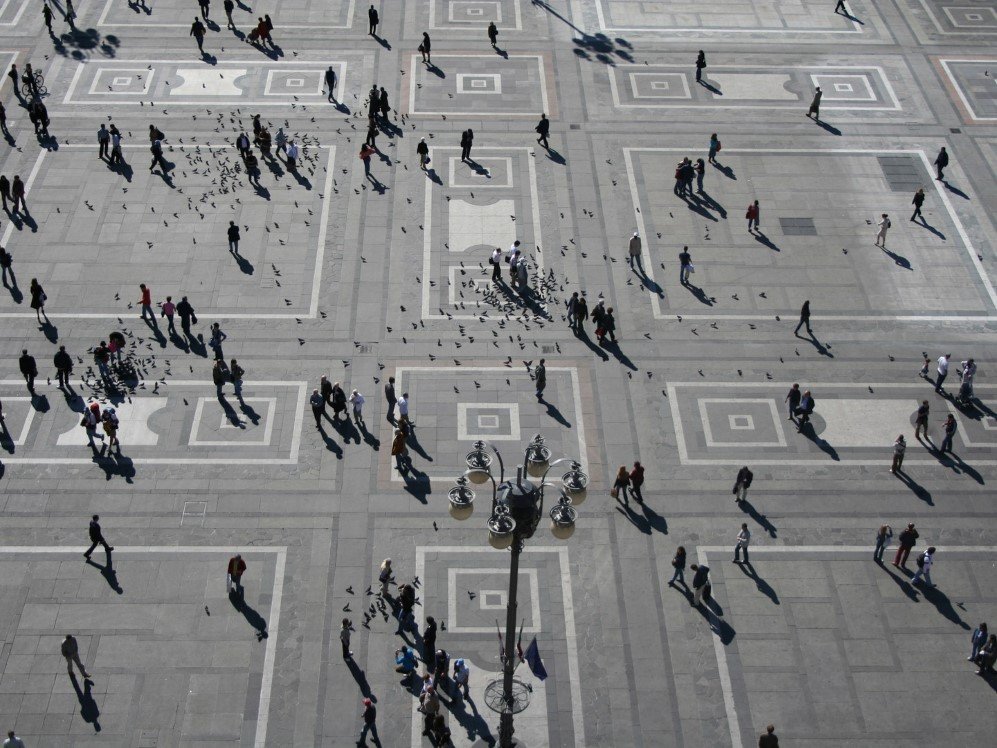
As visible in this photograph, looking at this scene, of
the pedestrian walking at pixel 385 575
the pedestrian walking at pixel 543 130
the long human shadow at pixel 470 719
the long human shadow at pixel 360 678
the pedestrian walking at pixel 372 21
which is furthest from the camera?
the pedestrian walking at pixel 372 21

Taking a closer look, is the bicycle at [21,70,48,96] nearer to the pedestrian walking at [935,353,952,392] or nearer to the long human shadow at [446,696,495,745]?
the long human shadow at [446,696,495,745]

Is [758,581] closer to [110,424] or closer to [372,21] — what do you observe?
[110,424]

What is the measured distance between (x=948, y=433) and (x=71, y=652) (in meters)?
31.0

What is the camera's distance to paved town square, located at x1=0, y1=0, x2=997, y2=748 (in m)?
36.8

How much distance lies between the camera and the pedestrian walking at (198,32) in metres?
64.2

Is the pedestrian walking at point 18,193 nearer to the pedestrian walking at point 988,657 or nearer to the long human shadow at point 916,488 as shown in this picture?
the long human shadow at point 916,488

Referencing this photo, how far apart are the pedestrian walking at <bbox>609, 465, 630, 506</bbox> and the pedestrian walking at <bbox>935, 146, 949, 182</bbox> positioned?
25394 mm

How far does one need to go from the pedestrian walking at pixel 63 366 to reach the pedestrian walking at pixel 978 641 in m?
32.8

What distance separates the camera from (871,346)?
4922cm

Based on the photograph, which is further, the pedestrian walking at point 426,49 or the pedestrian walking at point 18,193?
the pedestrian walking at point 426,49

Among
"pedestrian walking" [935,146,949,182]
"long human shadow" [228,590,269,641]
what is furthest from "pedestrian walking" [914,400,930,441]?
"long human shadow" [228,590,269,641]

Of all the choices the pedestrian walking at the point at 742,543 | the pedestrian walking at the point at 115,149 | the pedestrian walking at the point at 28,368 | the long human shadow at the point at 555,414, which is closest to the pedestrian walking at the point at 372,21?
the pedestrian walking at the point at 115,149

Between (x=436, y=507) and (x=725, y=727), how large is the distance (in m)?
12.2

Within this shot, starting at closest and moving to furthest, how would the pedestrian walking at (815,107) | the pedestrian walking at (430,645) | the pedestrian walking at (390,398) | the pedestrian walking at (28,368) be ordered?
the pedestrian walking at (430,645), the pedestrian walking at (28,368), the pedestrian walking at (390,398), the pedestrian walking at (815,107)
